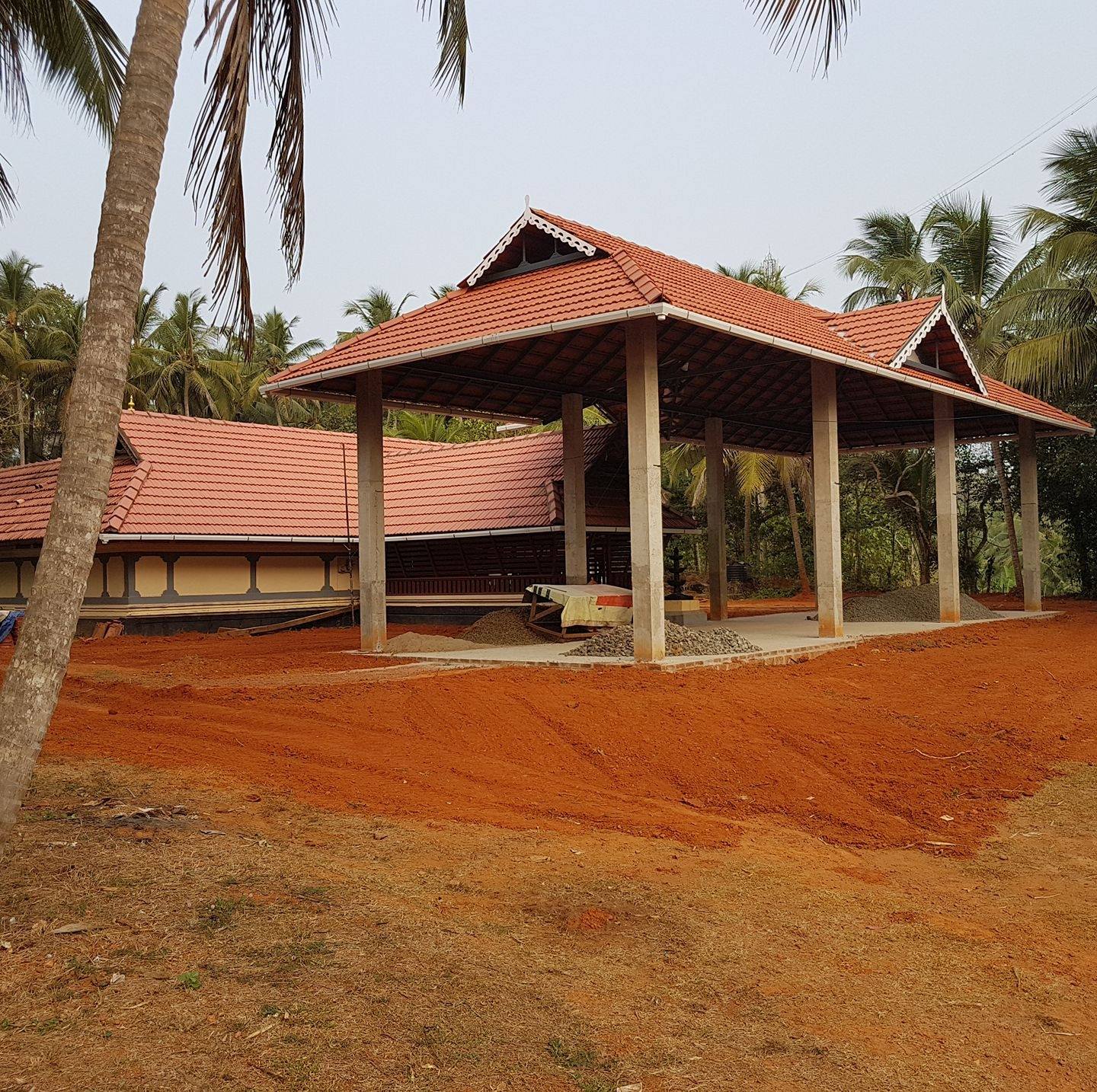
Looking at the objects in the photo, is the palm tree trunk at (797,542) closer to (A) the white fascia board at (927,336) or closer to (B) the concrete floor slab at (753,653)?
(B) the concrete floor slab at (753,653)

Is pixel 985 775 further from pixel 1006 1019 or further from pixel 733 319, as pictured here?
pixel 733 319

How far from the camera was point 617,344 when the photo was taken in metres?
15.8

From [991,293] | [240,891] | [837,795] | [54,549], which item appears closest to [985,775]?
[837,795]

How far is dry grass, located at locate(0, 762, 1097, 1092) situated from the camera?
3236 mm

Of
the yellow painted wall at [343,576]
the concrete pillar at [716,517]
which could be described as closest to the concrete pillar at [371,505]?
the concrete pillar at [716,517]

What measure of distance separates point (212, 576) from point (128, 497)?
2.35m

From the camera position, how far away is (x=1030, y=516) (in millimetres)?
22531

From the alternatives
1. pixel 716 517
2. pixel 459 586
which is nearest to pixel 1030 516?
pixel 716 517

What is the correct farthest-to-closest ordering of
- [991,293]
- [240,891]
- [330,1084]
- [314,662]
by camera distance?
1. [991,293]
2. [314,662]
3. [240,891]
4. [330,1084]

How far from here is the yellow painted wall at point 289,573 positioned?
72.9 ft

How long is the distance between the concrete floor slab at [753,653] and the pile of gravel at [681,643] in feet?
0.70

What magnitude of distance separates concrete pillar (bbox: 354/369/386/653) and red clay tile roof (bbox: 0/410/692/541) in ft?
17.8

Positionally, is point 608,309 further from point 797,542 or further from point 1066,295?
point 797,542

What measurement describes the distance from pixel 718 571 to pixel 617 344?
286 inches
